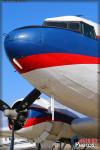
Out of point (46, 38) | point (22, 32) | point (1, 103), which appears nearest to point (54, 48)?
point (46, 38)

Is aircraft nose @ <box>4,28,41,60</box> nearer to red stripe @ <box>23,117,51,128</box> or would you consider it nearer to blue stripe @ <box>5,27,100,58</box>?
blue stripe @ <box>5,27,100,58</box>

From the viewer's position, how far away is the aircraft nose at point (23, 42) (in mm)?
11422

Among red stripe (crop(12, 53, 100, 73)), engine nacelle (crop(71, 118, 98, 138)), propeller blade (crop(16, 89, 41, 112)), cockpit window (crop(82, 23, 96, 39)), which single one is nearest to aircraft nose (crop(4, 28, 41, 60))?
red stripe (crop(12, 53, 100, 73))

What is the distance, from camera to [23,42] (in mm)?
11406

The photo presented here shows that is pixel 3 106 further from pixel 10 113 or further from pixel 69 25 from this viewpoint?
pixel 69 25

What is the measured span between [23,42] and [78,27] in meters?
2.28

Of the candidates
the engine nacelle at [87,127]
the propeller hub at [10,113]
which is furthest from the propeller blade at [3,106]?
the engine nacelle at [87,127]

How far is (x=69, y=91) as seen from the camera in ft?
39.6

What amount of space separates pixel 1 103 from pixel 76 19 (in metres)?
6.53

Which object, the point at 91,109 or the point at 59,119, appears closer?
the point at 91,109

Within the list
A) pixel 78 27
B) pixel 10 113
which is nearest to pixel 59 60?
pixel 78 27

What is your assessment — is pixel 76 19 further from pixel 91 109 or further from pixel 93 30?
pixel 91 109

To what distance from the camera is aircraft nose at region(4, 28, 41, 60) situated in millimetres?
11422

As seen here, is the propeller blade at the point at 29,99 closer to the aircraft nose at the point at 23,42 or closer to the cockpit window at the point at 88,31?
the cockpit window at the point at 88,31
